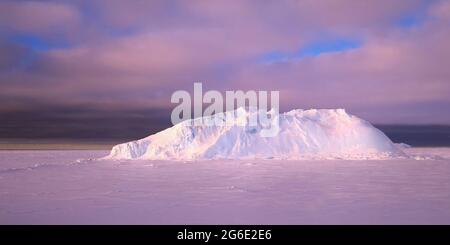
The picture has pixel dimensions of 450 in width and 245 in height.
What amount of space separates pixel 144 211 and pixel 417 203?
6.53m

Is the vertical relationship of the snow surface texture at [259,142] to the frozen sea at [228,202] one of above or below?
above

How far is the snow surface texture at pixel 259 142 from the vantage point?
109ft

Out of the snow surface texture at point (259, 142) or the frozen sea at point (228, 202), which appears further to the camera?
the snow surface texture at point (259, 142)

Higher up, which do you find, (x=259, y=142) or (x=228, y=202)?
(x=259, y=142)

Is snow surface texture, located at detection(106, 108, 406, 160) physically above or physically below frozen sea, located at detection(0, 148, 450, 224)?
above

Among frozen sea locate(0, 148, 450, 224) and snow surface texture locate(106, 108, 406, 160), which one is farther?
snow surface texture locate(106, 108, 406, 160)

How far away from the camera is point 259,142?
115 ft

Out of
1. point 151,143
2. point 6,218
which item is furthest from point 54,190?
point 151,143

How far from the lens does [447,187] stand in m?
11.9

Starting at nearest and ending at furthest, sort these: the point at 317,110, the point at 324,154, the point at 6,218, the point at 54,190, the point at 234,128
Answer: the point at 6,218 → the point at 54,190 → the point at 324,154 → the point at 234,128 → the point at 317,110

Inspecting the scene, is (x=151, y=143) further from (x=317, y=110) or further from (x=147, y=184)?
(x=147, y=184)

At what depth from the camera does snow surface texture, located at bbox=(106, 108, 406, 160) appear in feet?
109

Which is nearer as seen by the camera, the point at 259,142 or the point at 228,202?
the point at 228,202
